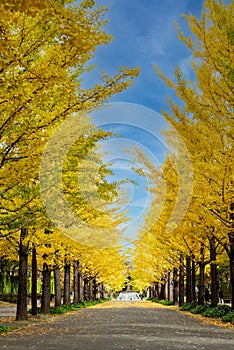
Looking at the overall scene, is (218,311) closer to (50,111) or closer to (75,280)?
(50,111)

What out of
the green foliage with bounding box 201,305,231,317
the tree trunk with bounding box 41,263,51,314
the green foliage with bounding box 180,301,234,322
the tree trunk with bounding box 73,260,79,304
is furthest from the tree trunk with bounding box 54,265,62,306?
the tree trunk with bounding box 73,260,79,304

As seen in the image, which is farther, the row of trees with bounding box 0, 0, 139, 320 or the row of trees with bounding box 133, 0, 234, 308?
the row of trees with bounding box 133, 0, 234, 308

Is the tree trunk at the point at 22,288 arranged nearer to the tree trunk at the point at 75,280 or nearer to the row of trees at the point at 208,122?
the row of trees at the point at 208,122

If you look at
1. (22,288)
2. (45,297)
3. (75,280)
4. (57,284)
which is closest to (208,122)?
(22,288)

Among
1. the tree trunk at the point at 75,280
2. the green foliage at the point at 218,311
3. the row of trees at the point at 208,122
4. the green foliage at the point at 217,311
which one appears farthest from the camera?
the tree trunk at the point at 75,280

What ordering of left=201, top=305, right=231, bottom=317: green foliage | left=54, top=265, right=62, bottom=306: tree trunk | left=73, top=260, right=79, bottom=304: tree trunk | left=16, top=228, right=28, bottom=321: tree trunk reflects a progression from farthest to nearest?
left=73, top=260, right=79, bottom=304: tree trunk, left=54, top=265, right=62, bottom=306: tree trunk, left=201, top=305, right=231, bottom=317: green foliage, left=16, top=228, right=28, bottom=321: tree trunk

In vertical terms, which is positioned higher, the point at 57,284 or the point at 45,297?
the point at 57,284

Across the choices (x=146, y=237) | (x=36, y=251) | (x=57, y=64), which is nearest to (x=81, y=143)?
(x=57, y=64)

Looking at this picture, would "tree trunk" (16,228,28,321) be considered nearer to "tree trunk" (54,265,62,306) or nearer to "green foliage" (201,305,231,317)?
"tree trunk" (54,265,62,306)

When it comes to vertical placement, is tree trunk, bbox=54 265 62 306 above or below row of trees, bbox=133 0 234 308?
below

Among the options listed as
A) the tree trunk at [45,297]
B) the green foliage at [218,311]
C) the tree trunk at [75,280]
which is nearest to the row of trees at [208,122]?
the green foliage at [218,311]

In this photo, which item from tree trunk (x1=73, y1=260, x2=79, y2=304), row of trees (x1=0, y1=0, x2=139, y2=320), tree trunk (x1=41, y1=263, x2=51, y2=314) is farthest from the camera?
tree trunk (x1=73, y1=260, x2=79, y2=304)

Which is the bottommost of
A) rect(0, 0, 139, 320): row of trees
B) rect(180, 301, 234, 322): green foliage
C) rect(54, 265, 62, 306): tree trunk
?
rect(180, 301, 234, 322): green foliage

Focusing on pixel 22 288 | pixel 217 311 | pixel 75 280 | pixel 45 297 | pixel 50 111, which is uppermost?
pixel 50 111
